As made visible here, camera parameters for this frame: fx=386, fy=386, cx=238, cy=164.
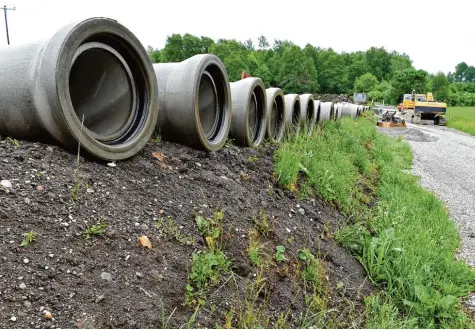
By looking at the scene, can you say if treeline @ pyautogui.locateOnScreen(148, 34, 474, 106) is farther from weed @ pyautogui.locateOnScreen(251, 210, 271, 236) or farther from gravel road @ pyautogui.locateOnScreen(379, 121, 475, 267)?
weed @ pyautogui.locateOnScreen(251, 210, 271, 236)

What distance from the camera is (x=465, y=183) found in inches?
315

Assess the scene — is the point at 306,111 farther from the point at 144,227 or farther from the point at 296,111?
the point at 144,227

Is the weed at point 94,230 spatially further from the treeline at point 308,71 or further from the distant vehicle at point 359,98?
the treeline at point 308,71

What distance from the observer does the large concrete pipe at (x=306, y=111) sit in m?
8.31

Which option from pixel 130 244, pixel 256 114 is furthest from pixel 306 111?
pixel 130 244

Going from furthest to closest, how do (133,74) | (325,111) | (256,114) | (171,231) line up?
(325,111), (256,114), (133,74), (171,231)

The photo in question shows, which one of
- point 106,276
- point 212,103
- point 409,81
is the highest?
point 409,81

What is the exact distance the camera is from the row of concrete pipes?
2.60m

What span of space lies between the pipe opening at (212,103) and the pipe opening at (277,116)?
7.60ft

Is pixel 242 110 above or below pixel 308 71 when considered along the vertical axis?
below

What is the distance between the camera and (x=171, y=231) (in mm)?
2549

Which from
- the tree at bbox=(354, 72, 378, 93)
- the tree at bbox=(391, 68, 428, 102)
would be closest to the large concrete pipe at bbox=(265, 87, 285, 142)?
the tree at bbox=(391, 68, 428, 102)

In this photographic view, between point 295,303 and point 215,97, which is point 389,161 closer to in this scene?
point 215,97

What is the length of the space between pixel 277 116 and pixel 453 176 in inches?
173
